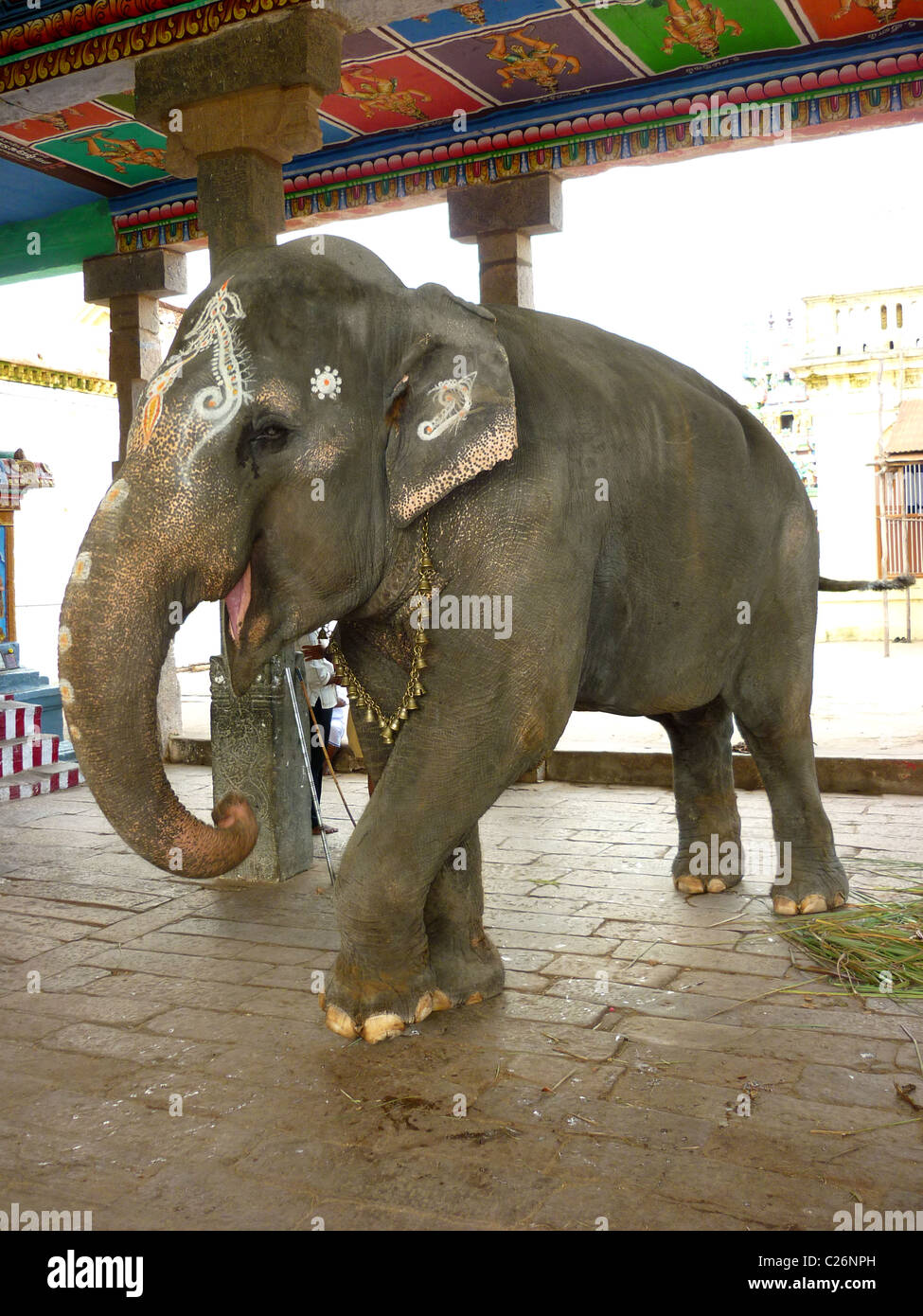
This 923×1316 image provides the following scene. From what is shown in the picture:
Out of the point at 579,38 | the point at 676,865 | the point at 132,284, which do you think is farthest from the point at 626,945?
the point at 132,284

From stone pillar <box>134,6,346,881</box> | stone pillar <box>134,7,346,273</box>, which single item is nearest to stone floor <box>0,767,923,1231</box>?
stone pillar <box>134,6,346,881</box>

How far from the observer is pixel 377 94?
666 cm

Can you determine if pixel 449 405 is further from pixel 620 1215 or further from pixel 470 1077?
pixel 620 1215

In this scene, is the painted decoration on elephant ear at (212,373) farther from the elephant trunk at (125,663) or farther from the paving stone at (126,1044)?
the paving stone at (126,1044)

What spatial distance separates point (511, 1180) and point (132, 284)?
711 cm

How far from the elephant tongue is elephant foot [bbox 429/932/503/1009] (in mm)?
1093

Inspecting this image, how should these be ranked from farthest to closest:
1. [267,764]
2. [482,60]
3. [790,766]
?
[482,60] → [267,764] → [790,766]

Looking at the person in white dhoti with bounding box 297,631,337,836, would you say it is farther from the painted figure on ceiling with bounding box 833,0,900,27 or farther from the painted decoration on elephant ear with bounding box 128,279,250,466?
the painted figure on ceiling with bounding box 833,0,900,27

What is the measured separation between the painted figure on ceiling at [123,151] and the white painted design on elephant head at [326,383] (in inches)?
208

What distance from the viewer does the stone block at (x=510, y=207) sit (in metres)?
6.71

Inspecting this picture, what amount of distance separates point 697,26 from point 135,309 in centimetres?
407

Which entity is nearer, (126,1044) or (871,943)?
(126,1044)

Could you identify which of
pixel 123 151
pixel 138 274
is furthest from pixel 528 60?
pixel 138 274

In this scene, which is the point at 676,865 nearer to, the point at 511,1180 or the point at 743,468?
the point at 743,468
